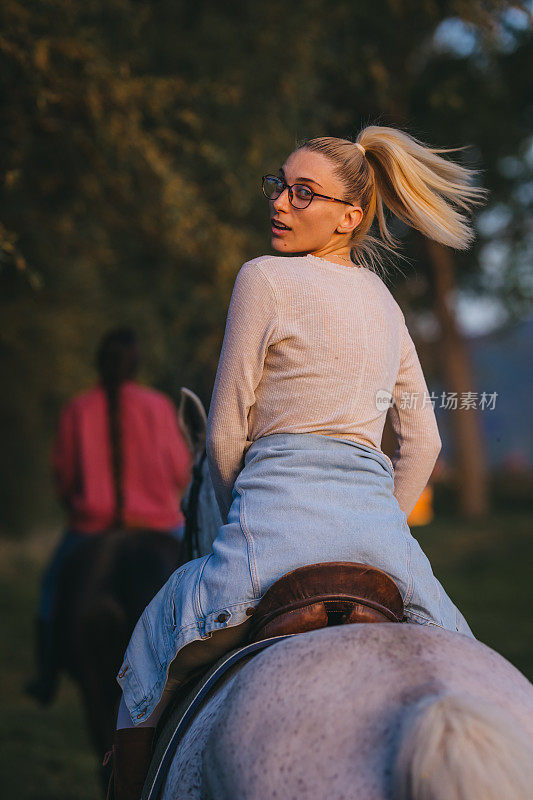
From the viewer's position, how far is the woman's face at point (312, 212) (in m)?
2.24

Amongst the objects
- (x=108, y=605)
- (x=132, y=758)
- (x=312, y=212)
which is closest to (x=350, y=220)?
(x=312, y=212)

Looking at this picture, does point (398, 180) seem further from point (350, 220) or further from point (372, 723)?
point (372, 723)

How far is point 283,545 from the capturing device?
191cm

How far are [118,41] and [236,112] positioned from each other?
1.31 m

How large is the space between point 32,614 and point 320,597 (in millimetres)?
9976

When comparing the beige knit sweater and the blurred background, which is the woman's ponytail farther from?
the beige knit sweater

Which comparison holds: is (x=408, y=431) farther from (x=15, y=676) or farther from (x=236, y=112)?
(x=15, y=676)

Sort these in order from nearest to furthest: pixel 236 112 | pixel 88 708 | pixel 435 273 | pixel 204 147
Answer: pixel 88 708 < pixel 204 147 < pixel 236 112 < pixel 435 273

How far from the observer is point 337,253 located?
7.76ft

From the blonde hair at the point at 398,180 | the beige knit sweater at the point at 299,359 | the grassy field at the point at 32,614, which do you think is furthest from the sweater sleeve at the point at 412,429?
the grassy field at the point at 32,614

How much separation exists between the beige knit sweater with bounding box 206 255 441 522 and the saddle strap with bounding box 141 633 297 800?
474 millimetres

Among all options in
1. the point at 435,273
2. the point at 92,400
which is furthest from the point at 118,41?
the point at 435,273

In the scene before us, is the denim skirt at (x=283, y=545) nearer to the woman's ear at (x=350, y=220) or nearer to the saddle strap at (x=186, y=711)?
the saddle strap at (x=186, y=711)

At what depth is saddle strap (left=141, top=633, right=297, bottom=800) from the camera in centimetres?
189
